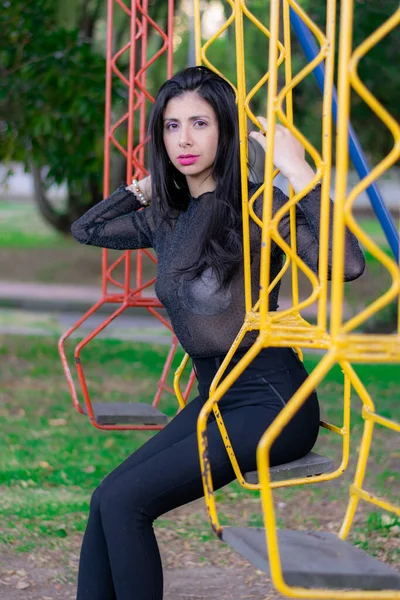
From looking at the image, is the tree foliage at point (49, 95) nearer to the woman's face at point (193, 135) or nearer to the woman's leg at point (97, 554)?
the woman's face at point (193, 135)

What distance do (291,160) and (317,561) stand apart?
0.97 meters

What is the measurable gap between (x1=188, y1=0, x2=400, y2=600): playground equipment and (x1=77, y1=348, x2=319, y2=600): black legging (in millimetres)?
55

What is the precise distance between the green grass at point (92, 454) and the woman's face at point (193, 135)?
6.85ft

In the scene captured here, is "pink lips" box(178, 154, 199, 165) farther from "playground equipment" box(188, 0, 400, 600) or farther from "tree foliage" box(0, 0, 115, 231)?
"tree foliage" box(0, 0, 115, 231)

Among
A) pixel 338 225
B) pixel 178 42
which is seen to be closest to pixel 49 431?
pixel 338 225

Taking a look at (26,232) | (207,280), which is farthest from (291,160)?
(26,232)

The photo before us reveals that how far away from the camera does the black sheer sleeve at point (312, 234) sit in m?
2.42

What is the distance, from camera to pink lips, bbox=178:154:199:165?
269 centimetres

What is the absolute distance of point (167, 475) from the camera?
250 centimetres

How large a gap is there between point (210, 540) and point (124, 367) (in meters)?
4.49

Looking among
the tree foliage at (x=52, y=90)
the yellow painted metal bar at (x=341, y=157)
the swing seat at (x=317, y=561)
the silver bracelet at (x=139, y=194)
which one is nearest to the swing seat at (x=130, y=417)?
the silver bracelet at (x=139, y=194)

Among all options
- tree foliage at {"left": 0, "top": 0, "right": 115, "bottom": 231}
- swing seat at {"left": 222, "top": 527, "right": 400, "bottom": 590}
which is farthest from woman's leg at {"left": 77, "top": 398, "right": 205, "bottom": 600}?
tree foliage at {"left": 0, "top": 0, "right": 115, "bottom": 231}

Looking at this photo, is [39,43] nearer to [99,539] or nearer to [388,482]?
[388,482]

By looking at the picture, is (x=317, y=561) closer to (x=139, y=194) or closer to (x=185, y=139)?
(x=185, y=139)
